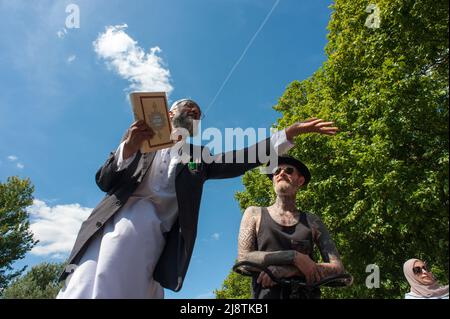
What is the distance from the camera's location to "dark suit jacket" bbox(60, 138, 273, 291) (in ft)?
9.11

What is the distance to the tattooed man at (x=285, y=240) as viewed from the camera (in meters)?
2.84

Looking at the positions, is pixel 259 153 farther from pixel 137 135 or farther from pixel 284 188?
pixel 137 135

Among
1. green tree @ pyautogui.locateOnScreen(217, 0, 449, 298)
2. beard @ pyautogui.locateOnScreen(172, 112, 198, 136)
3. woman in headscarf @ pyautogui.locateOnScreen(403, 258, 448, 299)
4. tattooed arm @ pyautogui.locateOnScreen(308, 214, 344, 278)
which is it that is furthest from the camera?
green tree @ pyautogui.locateOnScreen(217, 0, 449, 298)

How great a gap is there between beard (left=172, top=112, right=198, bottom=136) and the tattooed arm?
4.34ft

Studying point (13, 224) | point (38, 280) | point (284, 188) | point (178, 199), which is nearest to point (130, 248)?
point (178, 199)

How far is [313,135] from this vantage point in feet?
34.5

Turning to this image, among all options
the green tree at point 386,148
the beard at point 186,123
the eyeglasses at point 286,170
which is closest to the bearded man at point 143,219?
the beard at point 186,123

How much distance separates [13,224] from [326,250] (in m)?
22.6

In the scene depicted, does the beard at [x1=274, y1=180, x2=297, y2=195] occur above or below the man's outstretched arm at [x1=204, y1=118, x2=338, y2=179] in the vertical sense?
below

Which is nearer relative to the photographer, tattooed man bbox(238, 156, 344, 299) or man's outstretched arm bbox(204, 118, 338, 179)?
tattooed man bbox(238, 156, 344, 299)

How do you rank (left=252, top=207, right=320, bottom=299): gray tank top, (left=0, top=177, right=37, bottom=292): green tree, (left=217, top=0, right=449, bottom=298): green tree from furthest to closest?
(left=0, top=177, right=37, bottom=292): green tree → (left=217, top=0, right=449, bottom=298): green tree → (left=252, top=207, right=320, bottom=299): gray tank top

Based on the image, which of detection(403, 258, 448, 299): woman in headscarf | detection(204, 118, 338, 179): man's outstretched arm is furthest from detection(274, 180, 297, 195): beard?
detection(403, 258, 448, 299): woman in headscarf

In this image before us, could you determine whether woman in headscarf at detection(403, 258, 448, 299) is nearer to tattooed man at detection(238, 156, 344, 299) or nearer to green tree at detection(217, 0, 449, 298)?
tattooed man at detection(238, 156, 344, 299)
